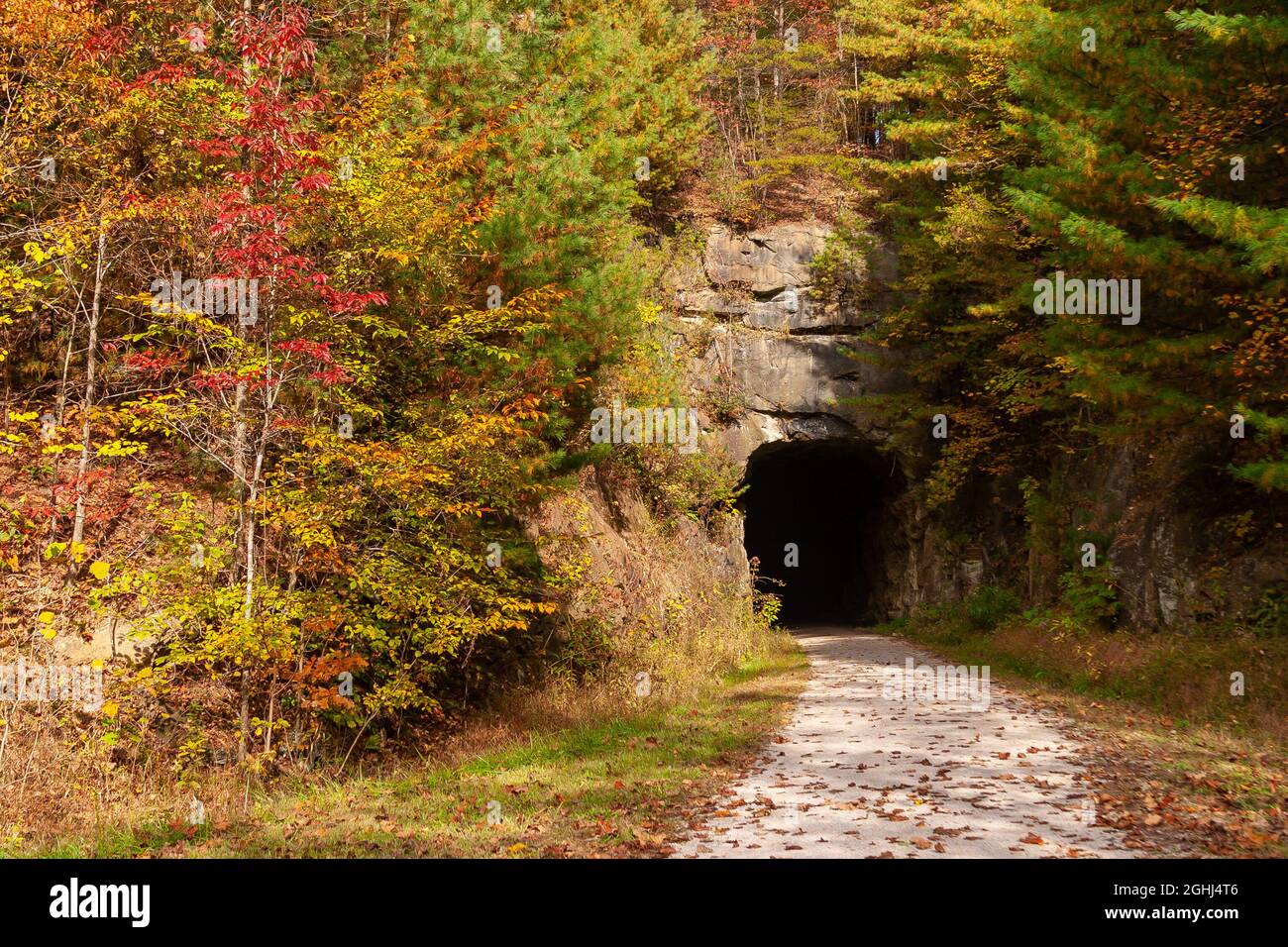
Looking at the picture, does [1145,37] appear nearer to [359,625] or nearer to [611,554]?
[611,554]

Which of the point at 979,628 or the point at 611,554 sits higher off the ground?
the point at 611,554

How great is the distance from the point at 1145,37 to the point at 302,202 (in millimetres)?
10821

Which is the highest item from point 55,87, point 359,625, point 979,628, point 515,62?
point 515,62

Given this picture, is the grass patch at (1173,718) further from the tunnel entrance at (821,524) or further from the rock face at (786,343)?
the tunnel entrance at (821,524)

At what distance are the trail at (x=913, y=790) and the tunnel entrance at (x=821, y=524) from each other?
53.7ft

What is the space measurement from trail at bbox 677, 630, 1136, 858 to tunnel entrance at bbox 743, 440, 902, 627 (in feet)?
53.7

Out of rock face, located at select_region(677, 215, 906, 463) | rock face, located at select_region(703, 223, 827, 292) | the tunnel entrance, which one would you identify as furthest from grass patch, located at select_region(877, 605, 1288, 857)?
rock face, located at select_region(703, 223, 827, 292)

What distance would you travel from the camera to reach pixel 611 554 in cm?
1416

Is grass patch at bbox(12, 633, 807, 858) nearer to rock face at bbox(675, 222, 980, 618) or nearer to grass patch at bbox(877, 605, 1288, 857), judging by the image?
grass patch at bbox(877, 605, 1288, 857)

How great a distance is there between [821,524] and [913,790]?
3416cm

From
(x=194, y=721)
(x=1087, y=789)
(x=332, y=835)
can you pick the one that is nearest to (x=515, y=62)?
(x=194, y=721)

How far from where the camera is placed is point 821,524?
132 feet

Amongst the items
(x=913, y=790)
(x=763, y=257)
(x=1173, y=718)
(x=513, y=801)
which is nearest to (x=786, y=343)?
(x=763, y=257)

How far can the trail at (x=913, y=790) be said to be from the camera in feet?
17.0
